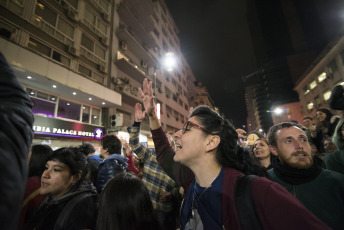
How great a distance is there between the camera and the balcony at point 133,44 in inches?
672

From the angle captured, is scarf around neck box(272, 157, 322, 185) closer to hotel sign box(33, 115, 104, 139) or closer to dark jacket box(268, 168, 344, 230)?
dark jacket box(268, 168, 344, 230)

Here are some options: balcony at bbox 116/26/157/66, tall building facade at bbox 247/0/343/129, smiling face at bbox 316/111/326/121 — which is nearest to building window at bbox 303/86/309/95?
tall building facade at bbox 247/0/343/129

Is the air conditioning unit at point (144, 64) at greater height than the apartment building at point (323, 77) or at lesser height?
greater

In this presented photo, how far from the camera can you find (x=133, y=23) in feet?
65.4

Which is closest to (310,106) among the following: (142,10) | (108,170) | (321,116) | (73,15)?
(321,116)

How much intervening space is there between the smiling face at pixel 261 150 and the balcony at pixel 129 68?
601 inches

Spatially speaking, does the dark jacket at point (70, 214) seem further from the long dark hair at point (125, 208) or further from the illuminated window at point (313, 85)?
the illuminated window at point (313, 85)

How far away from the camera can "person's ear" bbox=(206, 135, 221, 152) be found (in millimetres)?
1839

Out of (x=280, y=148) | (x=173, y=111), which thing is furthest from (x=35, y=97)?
(x=173, y=111)

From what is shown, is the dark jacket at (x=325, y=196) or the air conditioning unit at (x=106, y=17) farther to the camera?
the air conditioning unit at (x=106, y=17)

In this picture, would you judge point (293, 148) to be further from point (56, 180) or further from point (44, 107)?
point (44, 107)

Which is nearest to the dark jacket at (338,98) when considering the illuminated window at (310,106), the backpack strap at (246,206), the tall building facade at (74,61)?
the backpack strap at (246,206)

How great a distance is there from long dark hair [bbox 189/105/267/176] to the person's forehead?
0.94m

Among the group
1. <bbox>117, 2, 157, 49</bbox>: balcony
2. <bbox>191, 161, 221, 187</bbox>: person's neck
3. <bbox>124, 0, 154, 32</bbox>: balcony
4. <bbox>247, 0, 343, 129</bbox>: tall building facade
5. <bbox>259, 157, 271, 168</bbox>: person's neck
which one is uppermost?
<bbox>247, 0, 343, 129</bbox>: tall building facade
